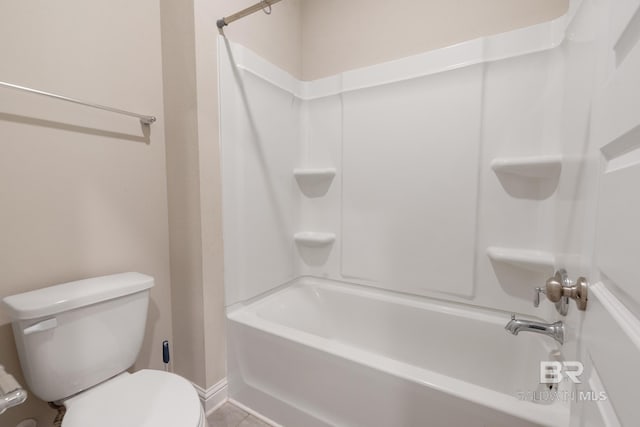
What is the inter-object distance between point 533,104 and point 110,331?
6.94 feet

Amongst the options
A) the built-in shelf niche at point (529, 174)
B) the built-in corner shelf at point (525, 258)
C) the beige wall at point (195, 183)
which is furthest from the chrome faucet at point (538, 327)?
the beige wall at point (195, 183)

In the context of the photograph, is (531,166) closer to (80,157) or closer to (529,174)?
(529,174)

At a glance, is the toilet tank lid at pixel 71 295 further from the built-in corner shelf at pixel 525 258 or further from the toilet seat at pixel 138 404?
the built-in corner shelf at pixel 525 258

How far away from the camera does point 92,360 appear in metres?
1.02

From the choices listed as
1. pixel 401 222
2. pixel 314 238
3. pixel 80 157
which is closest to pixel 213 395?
pixel 314 238

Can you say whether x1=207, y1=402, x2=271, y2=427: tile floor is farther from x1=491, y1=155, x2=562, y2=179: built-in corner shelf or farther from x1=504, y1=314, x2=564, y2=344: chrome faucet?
x1=491, y1=155, x2=562, y2=179: built-in corner shelf

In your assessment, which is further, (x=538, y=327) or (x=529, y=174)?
(x=529, y=174)

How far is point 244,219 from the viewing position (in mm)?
1562

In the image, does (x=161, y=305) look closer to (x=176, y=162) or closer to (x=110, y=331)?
(x=110, y=331)

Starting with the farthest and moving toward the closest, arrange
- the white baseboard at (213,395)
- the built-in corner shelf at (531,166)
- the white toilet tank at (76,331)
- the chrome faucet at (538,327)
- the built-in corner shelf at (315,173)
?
the built-in corner shelf at (315,173) → the white baseboard at (213,395) → the built-in corner shelf at (531,166) → the white toilet tank at (76,331) → the chrome faucet at (538,327)

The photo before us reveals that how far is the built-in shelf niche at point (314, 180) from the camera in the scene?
6.20ft

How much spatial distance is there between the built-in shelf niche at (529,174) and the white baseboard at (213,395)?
180cm

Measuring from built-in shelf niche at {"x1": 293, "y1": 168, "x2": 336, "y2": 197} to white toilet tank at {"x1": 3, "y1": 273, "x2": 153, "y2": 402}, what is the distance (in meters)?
1.15

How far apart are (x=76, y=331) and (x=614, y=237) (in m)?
1.48
